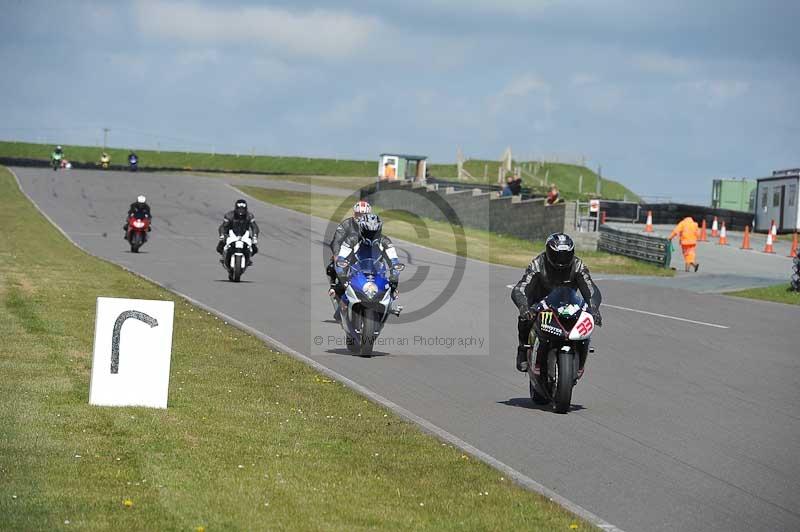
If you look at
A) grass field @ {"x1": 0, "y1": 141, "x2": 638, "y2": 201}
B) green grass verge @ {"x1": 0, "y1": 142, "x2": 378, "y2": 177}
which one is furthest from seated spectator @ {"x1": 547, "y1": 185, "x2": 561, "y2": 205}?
green grass verge @ {"x1": 0, "y1": 142, "x2": 378, "y2": 177}

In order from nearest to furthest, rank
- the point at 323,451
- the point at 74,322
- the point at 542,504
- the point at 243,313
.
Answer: the point at 542,504
the point at 323,451
the point at 74,322
the point at 243,313

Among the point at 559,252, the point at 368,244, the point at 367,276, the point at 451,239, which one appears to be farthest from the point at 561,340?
the point at 451,239

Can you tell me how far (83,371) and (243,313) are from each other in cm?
787

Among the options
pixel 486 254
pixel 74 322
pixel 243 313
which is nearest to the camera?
pixel 74 322

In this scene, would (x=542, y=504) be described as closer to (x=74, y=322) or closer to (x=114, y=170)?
(x=74, y=322)

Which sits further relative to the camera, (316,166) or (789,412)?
(316,166)

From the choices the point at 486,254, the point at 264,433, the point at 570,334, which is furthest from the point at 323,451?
the point at 486,254

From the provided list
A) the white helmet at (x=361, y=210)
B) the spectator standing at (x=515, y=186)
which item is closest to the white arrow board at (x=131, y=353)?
the white helmet at (x=361, y=210)

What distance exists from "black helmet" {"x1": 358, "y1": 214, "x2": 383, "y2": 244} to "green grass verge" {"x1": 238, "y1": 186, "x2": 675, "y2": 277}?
20.2 meters

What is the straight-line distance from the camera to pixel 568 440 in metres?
10.2

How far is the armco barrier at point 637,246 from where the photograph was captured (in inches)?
1406

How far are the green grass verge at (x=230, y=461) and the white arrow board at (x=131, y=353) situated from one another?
24cm

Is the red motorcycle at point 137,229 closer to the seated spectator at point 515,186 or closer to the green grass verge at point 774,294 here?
the green grass verge at point 774,294

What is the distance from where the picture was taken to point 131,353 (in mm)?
10164
